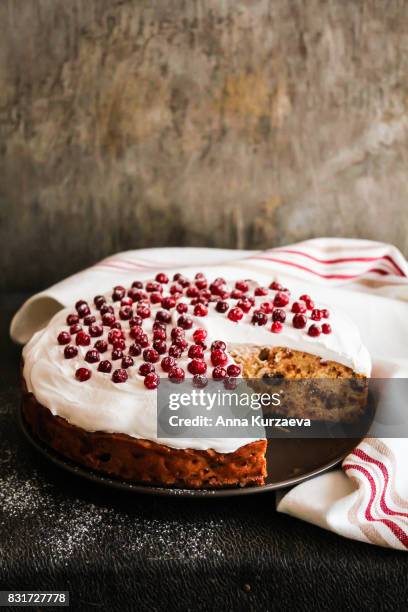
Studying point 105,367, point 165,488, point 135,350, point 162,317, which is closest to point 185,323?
point 162,317

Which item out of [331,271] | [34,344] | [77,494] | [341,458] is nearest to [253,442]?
[341,458]

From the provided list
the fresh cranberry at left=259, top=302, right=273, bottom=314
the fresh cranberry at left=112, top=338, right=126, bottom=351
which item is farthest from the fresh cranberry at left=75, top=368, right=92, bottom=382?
the fresh cranberry at left=259, top=302, right=273, bottom=314

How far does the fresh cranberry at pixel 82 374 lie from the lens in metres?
1.77

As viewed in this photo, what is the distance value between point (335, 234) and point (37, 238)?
1.25 meters

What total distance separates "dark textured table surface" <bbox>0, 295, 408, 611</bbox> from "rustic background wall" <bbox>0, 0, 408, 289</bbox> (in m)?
1.61

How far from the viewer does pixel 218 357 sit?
5.97 feet

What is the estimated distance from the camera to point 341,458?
1752 millimetres

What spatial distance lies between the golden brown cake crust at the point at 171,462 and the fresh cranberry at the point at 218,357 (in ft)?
0.86

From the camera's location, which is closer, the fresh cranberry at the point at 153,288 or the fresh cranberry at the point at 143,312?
the fresh cranberry at the point at 143,312

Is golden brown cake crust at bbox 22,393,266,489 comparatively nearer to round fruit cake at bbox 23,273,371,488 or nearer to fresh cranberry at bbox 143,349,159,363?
round fruit cake at bbox 23,273,371,488

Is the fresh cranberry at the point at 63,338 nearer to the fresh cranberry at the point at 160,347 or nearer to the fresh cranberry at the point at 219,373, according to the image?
the fresh cranberry at the point at 160,347

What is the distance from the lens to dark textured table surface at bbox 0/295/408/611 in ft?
4.97

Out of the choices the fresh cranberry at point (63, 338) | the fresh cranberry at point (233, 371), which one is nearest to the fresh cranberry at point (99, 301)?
the fresh cranberry at point (63, 338)

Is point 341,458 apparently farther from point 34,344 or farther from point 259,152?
point 259,152
